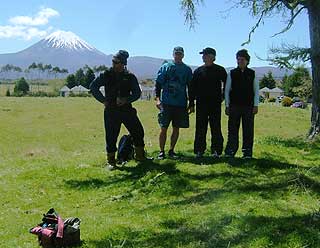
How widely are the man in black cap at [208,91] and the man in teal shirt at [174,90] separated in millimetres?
158

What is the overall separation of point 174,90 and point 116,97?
1.12m

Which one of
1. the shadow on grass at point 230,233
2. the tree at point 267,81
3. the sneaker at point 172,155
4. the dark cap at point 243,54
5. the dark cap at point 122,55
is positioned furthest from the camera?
the tree at point 267,81

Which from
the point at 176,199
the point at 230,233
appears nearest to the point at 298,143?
the point at 176,199

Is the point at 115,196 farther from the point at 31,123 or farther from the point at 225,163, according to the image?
the point at 31,123

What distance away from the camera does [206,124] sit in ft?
32.5

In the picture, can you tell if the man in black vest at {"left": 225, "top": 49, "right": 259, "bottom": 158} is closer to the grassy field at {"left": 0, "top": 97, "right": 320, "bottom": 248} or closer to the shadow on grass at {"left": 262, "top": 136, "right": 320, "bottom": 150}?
the grassy field at {"left": 0, "top": 97, "right": 320, "bottom": 248}

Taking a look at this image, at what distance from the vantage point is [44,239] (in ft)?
18.8

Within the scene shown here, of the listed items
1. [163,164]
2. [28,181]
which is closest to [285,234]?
[163,164]

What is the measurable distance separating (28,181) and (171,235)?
176 inches

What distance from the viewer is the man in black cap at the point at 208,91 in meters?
9.56

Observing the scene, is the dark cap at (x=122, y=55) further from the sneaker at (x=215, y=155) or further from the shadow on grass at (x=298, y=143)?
the shadow on grass at (x=298, y=143)

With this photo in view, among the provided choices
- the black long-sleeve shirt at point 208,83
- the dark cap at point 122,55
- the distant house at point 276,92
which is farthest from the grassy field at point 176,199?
the distant house at point 276,92

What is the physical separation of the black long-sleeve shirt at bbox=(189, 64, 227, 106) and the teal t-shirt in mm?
147

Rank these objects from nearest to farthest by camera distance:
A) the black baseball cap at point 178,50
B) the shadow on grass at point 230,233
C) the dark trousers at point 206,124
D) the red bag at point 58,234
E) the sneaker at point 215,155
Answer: the shadow on grass at point 230,233 < the red bag at point 58,234 < the black baseball cap at point 178,50 < the dark trousers at point 206,124 < the sneaker at point 215,155
